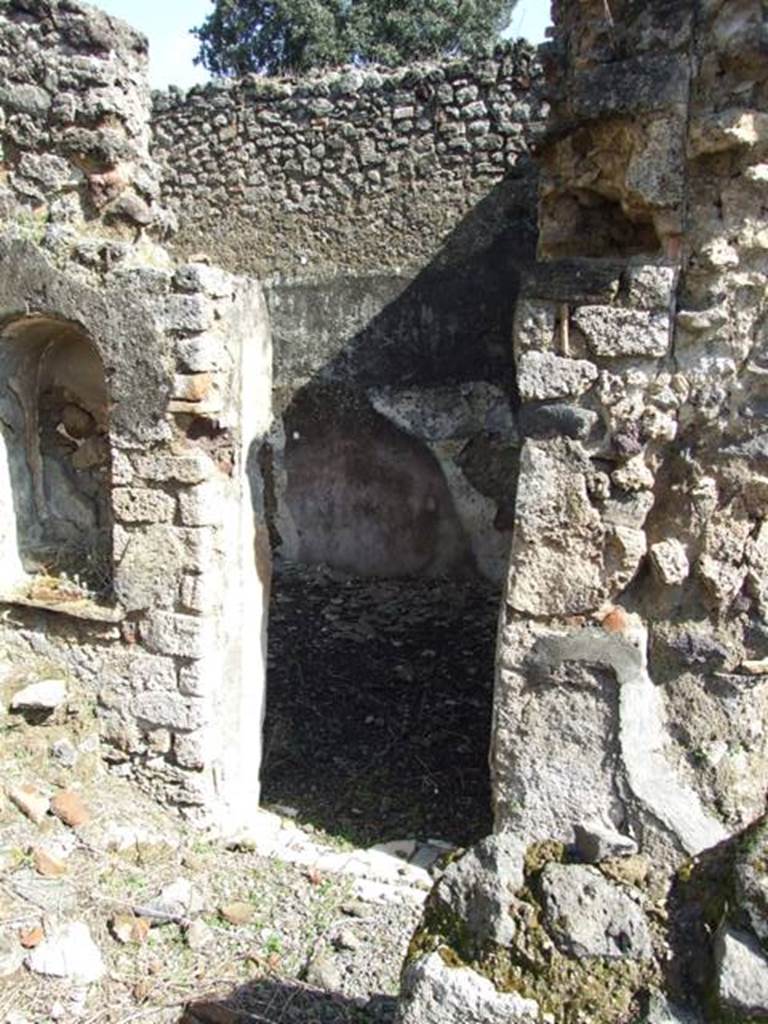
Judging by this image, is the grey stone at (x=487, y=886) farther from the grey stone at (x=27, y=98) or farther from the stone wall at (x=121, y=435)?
the grey stone at (x=27, y=98)

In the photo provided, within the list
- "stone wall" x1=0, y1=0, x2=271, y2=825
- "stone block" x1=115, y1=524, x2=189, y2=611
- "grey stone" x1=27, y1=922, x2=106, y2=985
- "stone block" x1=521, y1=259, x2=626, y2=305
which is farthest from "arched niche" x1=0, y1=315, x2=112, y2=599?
"stone block" x1=521, y1=259, x2=626, y2=305

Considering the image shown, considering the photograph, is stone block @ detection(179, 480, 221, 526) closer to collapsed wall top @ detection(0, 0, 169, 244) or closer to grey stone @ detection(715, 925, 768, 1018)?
collapsed wall top @ detection(0, 0, 169, 244)

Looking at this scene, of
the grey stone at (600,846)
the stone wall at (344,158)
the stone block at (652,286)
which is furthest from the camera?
the stone wall at (344,158)

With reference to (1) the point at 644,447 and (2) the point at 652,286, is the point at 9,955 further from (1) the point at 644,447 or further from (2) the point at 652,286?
(2) the point at 652,286

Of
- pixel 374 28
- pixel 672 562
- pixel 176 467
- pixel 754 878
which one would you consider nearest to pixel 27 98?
pixel 176 467

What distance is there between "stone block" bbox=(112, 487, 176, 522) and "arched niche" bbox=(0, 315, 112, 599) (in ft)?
1.67

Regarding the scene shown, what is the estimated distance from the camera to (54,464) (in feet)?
16.1

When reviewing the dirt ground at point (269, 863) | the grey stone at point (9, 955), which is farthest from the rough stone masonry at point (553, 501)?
the grey stone at point (9, 955)

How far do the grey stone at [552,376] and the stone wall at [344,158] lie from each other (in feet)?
14.4

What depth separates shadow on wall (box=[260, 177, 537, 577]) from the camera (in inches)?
305

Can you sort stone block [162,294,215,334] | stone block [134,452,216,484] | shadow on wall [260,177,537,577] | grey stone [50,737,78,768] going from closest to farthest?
stone block [162,294,215,334], stone block [134,452,216,484], grey stone [50,737,78,768], shadow on wall [260,177,537,577]

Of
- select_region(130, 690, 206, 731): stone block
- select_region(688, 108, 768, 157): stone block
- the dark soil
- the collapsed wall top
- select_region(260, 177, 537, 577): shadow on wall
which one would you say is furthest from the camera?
select_region(260, 177, 537, 577): shadow on wall

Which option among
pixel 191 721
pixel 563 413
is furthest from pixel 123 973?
pixel 563 413

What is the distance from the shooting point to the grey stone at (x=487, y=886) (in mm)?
2162
